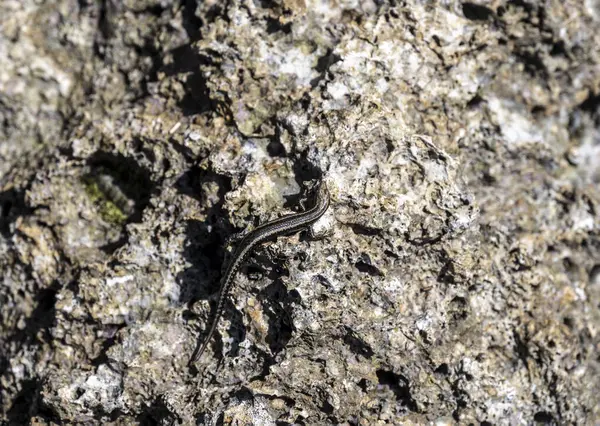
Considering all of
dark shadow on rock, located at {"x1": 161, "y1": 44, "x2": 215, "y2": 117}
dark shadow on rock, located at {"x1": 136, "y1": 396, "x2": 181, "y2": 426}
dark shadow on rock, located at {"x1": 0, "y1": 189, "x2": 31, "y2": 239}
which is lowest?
dark shadow on rock, located at {"x1": 136, "y1": 396, "x2": 181, "y2": 426}

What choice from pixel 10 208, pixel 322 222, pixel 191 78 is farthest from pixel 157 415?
pixel 191 78

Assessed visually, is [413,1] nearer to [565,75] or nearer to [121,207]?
[565,75]

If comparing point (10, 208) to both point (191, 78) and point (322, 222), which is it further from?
point (322, 222)

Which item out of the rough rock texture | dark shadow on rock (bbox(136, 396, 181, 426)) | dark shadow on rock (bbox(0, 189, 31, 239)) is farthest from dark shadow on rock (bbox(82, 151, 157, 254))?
dark shadow on rock (bbox(136, 396, 181, 426))

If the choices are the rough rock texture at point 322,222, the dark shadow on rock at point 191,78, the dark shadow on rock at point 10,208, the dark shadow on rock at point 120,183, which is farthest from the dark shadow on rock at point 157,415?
the dark shadow on rock at point 191,78

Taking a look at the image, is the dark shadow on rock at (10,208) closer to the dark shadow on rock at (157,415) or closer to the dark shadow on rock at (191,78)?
the dark shadow on rock at (191,78)

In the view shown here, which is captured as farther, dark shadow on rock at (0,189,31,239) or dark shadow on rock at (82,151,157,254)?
dark shadow on rock at (0,189,31,239)

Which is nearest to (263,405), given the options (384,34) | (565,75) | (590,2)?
(384,34)

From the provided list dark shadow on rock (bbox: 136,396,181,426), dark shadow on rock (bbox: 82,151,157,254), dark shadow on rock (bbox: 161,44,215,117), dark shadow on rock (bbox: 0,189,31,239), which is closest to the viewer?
dark shadow on rock (bbox: 136,396,181,426)

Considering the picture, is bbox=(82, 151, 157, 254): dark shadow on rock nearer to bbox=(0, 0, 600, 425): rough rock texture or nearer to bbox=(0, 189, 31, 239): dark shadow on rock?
bbox=(0, 0, 600, 425): rough rock texture
